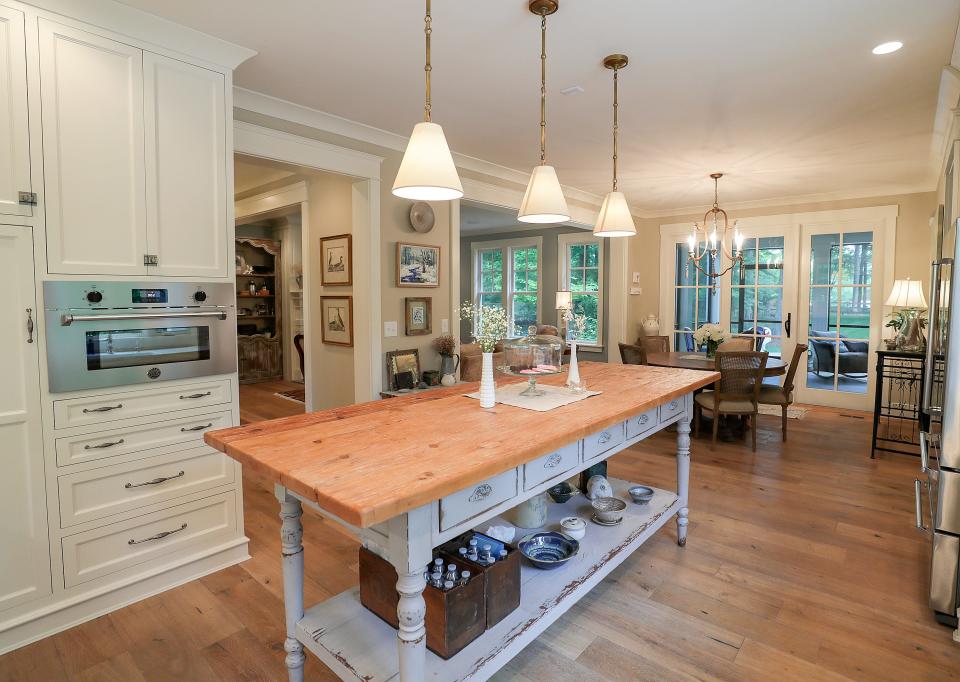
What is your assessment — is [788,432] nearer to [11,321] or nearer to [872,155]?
[872,155]

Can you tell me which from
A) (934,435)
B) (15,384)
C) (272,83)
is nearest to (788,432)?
(934,435)

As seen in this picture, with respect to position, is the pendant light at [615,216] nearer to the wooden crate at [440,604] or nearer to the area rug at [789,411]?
the wooden crate at [440,604]

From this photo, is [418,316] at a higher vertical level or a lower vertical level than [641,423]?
higher

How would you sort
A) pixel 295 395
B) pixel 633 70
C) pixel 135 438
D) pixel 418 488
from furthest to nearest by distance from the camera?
pixel 295 395 → pixel 633 70 → pixel 135 438 → pixel 418 488

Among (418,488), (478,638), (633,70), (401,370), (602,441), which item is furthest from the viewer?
(401,370)

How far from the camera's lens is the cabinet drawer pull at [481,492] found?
146 cm

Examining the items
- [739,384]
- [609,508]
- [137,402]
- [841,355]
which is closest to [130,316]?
[137,402]

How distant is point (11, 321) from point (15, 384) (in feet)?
0.79

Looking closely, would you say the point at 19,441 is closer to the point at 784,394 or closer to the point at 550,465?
the point at 550,465

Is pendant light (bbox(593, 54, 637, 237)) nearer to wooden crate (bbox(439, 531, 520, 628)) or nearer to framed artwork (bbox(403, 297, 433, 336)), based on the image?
wooden crate (bbox(439, 531, 520, 628))

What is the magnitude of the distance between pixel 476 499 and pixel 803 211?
634 cm

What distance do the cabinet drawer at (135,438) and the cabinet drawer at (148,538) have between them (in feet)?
1.03

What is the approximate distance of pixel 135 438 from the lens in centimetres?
234

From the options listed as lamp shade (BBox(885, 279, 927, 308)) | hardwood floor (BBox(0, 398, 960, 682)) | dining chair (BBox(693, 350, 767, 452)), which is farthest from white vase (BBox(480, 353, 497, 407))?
lamp shade (BBox(885, 279, 927, 308))
